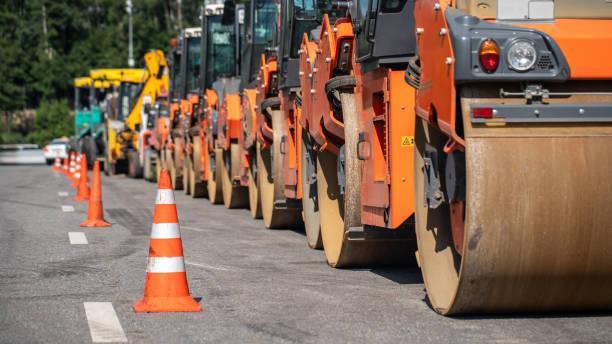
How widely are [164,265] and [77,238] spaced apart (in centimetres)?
569

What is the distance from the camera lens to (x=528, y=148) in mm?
6371

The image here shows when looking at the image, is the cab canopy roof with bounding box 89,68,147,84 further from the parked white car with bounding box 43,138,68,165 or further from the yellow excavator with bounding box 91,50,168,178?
the parked white car with bounding box 43,138,68,165

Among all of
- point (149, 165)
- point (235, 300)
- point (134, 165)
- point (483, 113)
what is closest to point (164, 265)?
point (235, 300)

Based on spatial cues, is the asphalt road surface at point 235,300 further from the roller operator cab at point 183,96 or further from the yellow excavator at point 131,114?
the yellow excavator at point 131,114

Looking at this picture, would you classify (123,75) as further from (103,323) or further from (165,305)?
(103,323)

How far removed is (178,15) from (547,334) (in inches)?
3563

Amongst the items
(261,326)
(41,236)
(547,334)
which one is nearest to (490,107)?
(547,334)

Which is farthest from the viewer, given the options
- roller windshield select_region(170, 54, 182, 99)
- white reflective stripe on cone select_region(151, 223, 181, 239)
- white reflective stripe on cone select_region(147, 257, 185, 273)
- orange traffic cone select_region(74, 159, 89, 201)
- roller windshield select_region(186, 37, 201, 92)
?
roller windshield select_region(170, 54, 182, 99)

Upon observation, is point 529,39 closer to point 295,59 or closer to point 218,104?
point 295,59

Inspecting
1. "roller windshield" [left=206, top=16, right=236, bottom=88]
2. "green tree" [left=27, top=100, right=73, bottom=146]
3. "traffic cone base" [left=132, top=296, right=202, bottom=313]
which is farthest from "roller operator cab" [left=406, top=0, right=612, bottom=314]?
"green tree" [left=27, top=100, right=73, bottom=146]

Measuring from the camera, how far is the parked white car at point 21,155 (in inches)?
2376

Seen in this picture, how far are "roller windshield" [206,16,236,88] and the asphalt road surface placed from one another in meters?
8.46

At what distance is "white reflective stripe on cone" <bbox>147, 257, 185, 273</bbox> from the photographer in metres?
7.55

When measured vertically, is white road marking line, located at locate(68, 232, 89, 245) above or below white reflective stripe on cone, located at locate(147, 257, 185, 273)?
below
